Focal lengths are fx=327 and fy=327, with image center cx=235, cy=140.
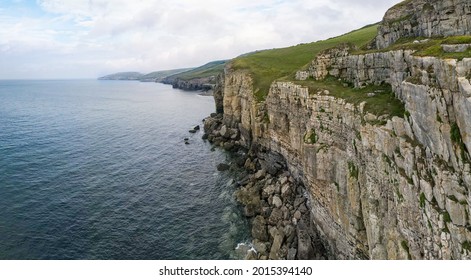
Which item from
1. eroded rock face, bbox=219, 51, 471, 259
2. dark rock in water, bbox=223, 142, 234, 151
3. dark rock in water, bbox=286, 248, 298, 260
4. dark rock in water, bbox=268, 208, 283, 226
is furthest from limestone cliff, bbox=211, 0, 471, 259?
dark rock in water, bbox=223, 142, 234, 151

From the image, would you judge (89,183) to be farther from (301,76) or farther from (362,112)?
(362,112)

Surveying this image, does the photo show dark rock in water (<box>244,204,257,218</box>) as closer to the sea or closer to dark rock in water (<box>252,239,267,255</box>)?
the sea

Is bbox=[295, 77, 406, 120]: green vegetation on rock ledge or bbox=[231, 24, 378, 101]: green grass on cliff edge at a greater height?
bbox=[231, 24, 378, 101]: green grass on cliff edge

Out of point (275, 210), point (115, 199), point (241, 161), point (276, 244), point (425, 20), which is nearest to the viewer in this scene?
point (425, 20)

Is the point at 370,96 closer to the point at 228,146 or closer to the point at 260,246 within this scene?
the point at 260,246

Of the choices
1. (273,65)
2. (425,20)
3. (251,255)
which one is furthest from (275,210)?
(273,65)
